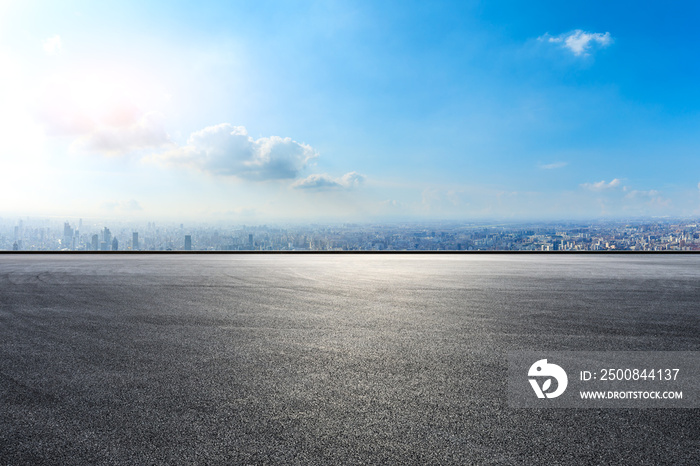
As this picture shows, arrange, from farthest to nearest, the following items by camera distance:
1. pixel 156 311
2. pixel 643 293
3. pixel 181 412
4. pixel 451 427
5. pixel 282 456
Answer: pixel 643 293, pixel 156 311, pixel 181 412, pixel 451 427, pixel 282 456

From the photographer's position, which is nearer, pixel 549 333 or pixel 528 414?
pixel 528 414

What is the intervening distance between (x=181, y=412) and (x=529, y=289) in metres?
7.34

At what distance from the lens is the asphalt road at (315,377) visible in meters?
2.40

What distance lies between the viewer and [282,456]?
90.1 inches

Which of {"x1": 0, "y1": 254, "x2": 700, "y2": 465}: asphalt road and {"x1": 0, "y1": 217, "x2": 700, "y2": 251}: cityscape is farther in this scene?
{"x1": 0, "y1": 217, "x2": 700, "y2": 251}: cityscape

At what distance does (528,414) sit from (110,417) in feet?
9.71

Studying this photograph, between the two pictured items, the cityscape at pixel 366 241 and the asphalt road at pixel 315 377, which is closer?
the asphalt road at pixel 315 377

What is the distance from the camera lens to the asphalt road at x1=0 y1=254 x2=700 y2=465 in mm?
2400

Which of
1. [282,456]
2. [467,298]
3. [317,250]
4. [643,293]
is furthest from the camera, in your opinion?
[317,250]

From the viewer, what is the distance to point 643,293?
7805 mm

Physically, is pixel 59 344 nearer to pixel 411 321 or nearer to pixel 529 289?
pixel 411 321

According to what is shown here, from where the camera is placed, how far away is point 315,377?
11.4 ft

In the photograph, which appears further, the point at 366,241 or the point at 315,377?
the point at 366,241

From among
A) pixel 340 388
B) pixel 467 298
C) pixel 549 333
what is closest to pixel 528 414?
pixel 340 388
